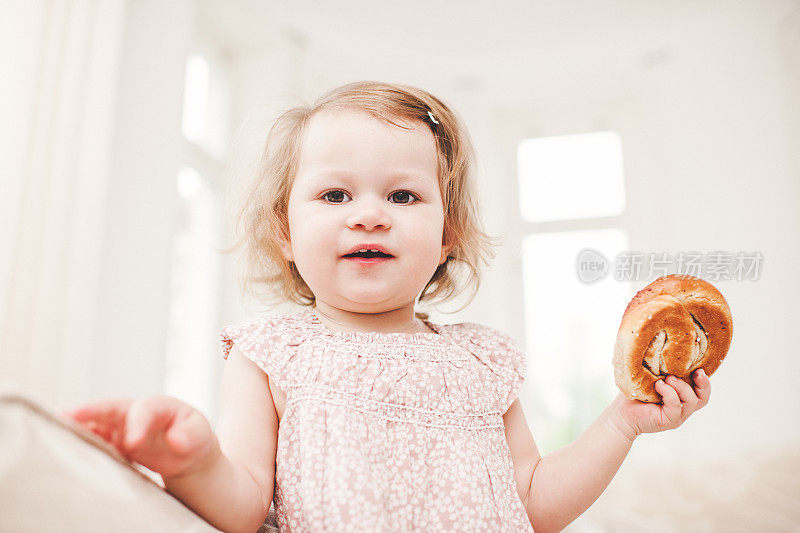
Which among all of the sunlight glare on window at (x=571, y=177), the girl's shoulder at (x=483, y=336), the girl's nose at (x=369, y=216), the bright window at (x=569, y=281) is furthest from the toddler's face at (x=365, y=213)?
the sunlight glare on window at (x=571, y=177)

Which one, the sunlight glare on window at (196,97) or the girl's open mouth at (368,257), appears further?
the sunlight glare on window at (196,97)

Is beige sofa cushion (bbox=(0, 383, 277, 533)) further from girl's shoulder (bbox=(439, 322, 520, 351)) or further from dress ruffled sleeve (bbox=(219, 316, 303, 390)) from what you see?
girl's shoulder (bbox=(439, 322, 520, 351))

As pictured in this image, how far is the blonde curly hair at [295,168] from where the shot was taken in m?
0.98

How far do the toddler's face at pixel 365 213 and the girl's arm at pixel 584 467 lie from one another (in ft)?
0.97

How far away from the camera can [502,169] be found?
5.02 meters

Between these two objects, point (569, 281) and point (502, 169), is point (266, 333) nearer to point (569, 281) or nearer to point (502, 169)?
point (569, 281)

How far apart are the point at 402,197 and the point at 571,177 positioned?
419 centimetres

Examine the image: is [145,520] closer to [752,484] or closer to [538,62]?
[752,484]

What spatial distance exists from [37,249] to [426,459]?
1.33m

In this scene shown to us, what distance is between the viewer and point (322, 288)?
35.3 inches

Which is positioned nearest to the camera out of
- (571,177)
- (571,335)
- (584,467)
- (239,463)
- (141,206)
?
(239,463)

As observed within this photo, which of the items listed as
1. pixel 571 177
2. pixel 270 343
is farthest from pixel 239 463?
pixel 571 177

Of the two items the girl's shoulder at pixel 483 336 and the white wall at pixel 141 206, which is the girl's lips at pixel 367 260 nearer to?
the girl's shoulder at pixel 483 336

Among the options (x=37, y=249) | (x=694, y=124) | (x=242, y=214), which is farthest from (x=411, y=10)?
(x=242, y=214)
